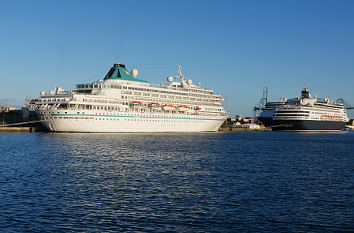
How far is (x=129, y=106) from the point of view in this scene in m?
87.8

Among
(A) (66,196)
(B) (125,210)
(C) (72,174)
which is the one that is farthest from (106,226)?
(C) (72,174)

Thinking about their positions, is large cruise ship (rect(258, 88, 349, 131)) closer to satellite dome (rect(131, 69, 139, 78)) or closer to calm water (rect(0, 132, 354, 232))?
satellite dome (rect(131, 69, 139, 78))

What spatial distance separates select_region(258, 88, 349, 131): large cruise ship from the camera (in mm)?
137375

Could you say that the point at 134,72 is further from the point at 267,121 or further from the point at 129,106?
the point at 267,121

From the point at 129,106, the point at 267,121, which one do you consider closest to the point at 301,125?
the point at 267,121

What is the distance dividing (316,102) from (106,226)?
14534cm

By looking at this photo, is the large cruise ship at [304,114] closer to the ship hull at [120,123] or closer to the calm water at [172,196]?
the ship hull at [120,123]

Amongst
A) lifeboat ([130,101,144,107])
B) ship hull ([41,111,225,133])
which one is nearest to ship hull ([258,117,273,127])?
ship hull ([41,111,225,133])

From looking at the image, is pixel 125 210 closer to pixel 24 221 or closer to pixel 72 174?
pixel 24 221

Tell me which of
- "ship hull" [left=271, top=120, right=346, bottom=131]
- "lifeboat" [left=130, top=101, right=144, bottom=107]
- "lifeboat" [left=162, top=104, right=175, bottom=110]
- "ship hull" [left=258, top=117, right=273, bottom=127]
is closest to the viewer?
"lifeboat" [left=130, top=101, right=144, bottom=107]

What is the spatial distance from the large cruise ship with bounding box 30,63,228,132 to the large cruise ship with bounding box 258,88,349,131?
3705cm

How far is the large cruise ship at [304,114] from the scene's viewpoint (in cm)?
13738

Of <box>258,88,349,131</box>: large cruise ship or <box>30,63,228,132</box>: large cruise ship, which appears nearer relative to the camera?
<box>30,63,228,132</box>: large cruise ship

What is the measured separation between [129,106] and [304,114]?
76.4 meters
